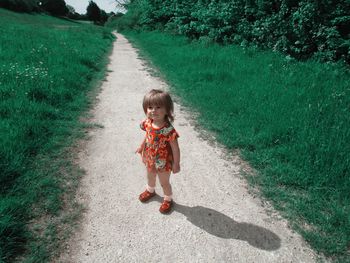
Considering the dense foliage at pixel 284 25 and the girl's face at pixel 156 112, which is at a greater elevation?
the dense foliage at pixel 284 25

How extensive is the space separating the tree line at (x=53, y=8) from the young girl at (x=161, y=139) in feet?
146

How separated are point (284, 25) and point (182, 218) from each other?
709 centimetres

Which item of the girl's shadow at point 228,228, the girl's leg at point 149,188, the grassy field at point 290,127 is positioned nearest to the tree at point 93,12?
the grassy field at point 290,127

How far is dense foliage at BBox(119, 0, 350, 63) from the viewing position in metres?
6.88

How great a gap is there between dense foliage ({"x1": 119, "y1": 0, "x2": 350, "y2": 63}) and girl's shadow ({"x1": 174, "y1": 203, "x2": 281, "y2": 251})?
5.67 metres

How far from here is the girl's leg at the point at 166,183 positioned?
116 inches

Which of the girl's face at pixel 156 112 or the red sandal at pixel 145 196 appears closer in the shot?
the girl's face at pixel 156 112

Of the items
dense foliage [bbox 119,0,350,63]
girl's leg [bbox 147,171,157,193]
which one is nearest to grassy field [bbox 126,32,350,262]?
dense foliage [bbox 119,0,350,63]

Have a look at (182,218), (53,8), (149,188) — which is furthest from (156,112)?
(53,8)

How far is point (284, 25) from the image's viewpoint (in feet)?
25.3

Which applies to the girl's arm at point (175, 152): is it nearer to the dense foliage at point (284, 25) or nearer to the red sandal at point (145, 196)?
the red sandal at point (145, 196)

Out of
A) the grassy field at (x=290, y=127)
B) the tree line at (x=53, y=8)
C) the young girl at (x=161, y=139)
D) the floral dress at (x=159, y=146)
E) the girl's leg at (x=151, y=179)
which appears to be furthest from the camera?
the tree line at (x=53, y=8)

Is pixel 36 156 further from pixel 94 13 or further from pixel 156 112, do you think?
pixel 94 13

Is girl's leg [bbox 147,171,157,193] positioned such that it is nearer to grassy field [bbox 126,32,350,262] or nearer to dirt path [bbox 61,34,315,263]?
dirt path [bbox 61,34,315,263]
